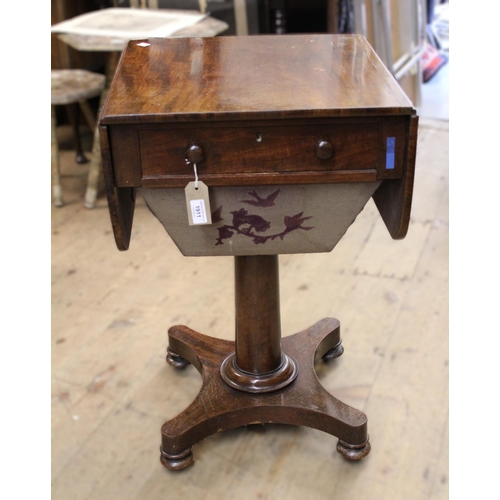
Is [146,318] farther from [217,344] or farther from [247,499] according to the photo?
[247,499]

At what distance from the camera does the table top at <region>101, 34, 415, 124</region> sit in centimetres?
124

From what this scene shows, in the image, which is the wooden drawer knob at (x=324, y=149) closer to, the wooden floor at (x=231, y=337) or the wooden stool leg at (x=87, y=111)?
the wooden floor at (x=231, y=337)

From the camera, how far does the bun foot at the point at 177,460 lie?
5.42ft

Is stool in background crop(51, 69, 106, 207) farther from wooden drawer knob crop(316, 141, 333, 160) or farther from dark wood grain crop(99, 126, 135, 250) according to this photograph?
wooden drawer knob crop(316, 141, 333, 160)

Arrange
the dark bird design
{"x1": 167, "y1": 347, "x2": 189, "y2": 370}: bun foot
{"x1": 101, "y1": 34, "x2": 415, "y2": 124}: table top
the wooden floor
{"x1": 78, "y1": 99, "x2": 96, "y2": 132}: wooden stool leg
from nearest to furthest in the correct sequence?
1. {"x1": 101, "y1": 34, "x2": 415, "y2": 124}: table top
2. the dark bird design
3. the wooden floor
4. {"x1": 167, "y1": 347, "x2": 189, "y2": 370}: bun foot
5. {"x1": 78, "y1": 99, "x2": 96, "y2": 132}: wooden stool leg

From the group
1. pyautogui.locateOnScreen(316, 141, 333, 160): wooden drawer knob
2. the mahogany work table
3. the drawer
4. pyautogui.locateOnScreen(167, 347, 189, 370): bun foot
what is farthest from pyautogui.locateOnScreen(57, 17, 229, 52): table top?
pyautogui.locateOnScreen(316, 141, 333, 160): wooden drawer knob

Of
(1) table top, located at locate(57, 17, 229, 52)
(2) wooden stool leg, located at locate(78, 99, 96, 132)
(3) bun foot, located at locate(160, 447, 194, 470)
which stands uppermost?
(1) table top, located at locate(57, 17, 229, 52)

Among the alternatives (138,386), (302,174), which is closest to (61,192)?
(138,386)

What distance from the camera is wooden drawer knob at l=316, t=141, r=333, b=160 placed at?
1.26m

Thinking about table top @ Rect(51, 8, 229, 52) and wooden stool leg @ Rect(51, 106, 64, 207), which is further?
wooden stool leg @ Rect(51, 106, 64, 207)

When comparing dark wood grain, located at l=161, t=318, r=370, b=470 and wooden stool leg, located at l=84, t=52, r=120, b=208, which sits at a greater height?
wooden stool leg, located at l=84, t=52, r=120, b=208

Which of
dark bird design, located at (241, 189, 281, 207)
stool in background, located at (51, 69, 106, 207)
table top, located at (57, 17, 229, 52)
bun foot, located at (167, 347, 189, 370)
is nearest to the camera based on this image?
dark bird design, located at (241, 189, 281, 207)

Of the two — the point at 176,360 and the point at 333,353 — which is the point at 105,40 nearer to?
the point at 176,360
